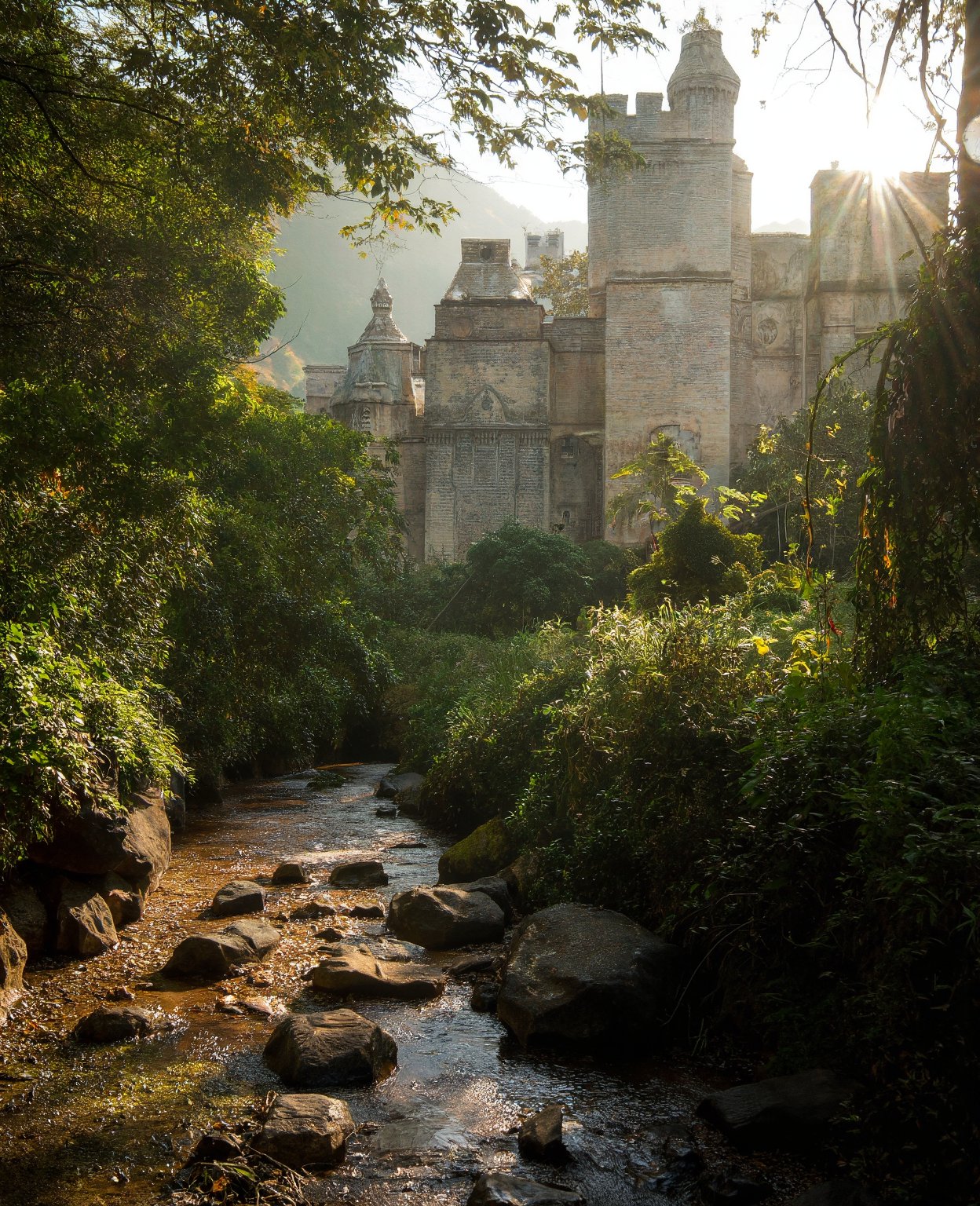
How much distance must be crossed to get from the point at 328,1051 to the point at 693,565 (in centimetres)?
1087

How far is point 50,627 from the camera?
6.75 m

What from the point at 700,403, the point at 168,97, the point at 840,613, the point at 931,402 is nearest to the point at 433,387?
the point at 700,403

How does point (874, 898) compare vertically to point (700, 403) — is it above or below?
below

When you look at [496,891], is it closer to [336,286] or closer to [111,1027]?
[111,1027]

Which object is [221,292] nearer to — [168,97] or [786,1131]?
[168,97]

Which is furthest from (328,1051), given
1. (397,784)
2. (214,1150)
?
(397,784)

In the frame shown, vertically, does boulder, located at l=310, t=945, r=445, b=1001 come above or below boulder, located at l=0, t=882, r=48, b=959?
below

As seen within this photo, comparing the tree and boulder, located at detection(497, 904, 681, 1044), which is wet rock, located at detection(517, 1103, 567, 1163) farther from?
the tree

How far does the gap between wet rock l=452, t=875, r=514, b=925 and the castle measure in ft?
77.7

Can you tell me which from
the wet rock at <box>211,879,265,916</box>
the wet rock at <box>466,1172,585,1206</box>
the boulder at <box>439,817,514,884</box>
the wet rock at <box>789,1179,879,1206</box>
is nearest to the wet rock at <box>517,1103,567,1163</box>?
the wet rock at <box>466,1172,585,1206</box>

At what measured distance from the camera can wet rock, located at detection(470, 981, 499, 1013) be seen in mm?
6648

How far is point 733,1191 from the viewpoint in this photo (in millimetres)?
4410

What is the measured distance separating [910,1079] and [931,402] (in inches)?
133

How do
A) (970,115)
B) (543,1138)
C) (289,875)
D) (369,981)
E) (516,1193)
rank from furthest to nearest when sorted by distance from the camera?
(289,875) → (369,981) → (970,115) → (543,1138) → (516,1193)
